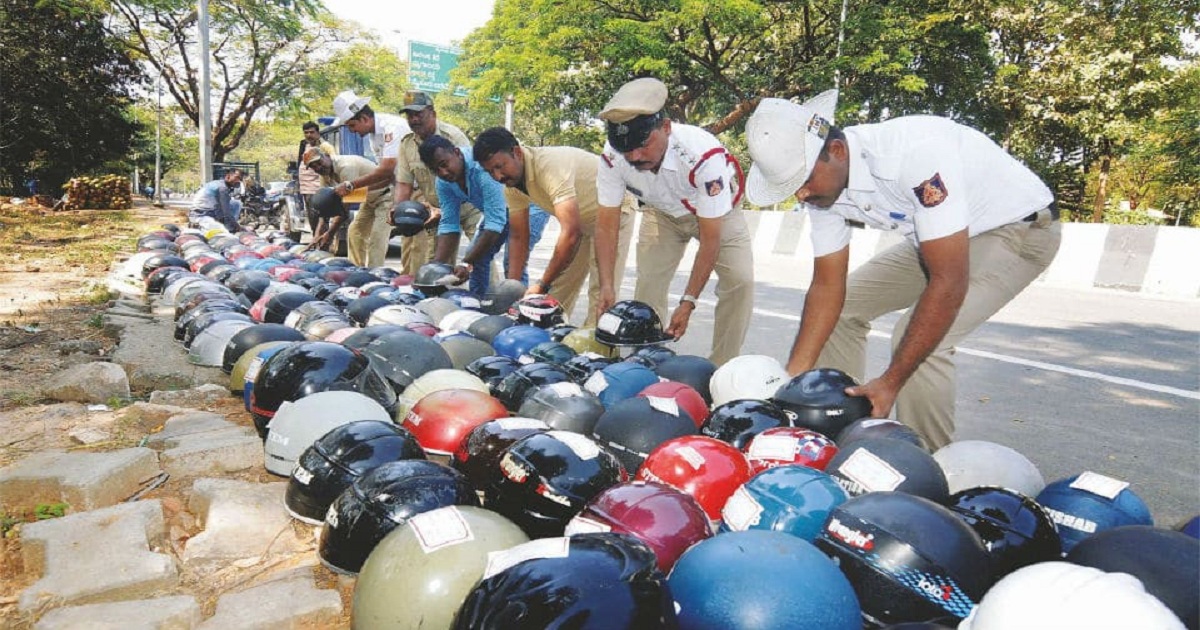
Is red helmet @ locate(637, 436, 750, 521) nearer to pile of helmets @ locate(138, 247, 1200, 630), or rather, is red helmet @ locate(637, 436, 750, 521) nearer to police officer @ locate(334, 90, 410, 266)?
pile of helmets @ locate(138, 247, 1200, 630)

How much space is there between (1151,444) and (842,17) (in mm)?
20043

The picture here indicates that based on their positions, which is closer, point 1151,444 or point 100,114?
point 1151,444

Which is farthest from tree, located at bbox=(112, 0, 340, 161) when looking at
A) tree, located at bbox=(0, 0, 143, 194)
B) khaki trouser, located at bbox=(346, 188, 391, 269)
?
khaki trouser, located at bbox=(346, 188, 391, 269)

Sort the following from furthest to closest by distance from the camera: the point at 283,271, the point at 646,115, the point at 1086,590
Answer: the point at 283,271
the point at 646,115
the point at 1086,590

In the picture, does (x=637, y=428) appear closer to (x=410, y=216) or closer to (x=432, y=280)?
(x=432, y=280)

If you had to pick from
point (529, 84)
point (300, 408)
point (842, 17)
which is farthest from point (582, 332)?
point (529, 84)

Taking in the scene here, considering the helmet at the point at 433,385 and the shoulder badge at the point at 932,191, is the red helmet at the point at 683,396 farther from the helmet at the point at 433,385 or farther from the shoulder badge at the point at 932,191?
the shoulder badge at the point at 932,191

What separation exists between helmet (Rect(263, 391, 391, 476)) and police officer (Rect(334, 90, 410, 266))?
5.94m

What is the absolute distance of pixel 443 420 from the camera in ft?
12.5

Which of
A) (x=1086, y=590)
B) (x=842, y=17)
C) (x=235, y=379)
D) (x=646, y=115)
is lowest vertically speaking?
(x=235, y=379)

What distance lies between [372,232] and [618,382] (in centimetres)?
739

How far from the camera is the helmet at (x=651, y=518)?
99.0 inches

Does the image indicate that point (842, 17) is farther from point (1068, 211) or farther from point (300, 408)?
point (300, 408)

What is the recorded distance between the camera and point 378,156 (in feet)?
33.8
